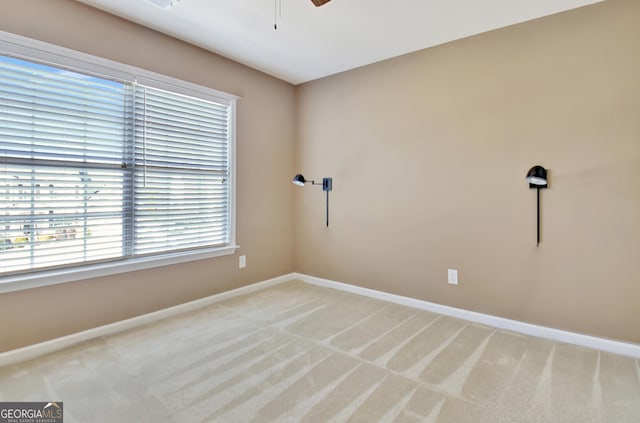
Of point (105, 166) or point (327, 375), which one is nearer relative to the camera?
point (327, 375)

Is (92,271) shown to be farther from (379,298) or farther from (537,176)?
(537,176)

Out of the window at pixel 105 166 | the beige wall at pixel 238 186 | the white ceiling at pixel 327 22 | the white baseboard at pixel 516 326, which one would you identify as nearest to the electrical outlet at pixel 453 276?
the white baseboard at pixel 516 326

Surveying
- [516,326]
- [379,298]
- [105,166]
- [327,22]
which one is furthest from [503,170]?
[105,166]

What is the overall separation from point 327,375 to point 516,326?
170 cm

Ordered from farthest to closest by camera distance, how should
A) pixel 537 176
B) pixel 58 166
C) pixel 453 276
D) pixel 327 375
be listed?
pixel 453 276 → pixel 537 176 → pixel 58 166 → pixel 327 375

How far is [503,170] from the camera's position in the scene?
2.68 m

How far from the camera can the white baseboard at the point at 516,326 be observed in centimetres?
226

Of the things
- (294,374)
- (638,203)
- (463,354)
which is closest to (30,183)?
(294,374)

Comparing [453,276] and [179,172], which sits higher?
[179,172]

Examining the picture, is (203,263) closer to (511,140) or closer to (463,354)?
(463,354)

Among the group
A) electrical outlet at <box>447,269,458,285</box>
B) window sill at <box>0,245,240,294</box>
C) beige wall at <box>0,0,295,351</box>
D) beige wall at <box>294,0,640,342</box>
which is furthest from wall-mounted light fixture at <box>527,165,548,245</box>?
window sill at <box>0,245,240,294</box>

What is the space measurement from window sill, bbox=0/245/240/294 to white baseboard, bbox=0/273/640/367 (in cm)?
41

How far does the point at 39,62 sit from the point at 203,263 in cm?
199

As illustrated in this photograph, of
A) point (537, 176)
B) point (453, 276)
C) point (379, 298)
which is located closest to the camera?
point (537, 176)
